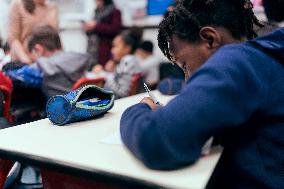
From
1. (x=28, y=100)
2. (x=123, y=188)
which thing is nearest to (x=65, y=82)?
(x=28, y=100)

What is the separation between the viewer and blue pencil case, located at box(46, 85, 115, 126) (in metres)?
1.12

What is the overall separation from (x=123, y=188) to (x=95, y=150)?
0.17 meters

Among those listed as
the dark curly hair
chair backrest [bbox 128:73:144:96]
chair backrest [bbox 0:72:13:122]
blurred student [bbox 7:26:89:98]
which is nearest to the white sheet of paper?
the dark curly hair

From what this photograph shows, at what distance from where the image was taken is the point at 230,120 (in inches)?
26.9

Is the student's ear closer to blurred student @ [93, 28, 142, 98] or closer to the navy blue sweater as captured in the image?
the navy blue sweater

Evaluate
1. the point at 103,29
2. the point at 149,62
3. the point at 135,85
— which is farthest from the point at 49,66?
the point at 103,29

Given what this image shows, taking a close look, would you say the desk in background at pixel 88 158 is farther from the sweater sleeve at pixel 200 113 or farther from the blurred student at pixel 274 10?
the blurred student at pixel 274 10

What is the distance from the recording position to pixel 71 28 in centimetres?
542

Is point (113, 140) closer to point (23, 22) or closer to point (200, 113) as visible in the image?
point (200, 113)

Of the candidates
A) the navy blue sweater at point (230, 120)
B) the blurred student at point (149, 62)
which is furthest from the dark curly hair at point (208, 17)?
the blurred student at point (149, 62)

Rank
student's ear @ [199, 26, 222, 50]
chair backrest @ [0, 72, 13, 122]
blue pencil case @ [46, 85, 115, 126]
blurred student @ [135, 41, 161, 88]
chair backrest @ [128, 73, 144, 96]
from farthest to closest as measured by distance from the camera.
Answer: blurred student @ [135, 41, 161, 88], chair backrest @ [128, 73, 144, 96], chair backrest @ [0, 72, 13, 122], blue pencil case @ [46, 85, 115, 126], student's ear @ [199, 26, 222, 50]

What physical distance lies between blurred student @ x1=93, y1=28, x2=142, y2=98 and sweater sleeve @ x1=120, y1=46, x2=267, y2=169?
232 centimetres

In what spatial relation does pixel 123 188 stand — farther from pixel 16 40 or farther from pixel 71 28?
pixel 71 28

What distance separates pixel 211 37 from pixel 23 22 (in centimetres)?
260
